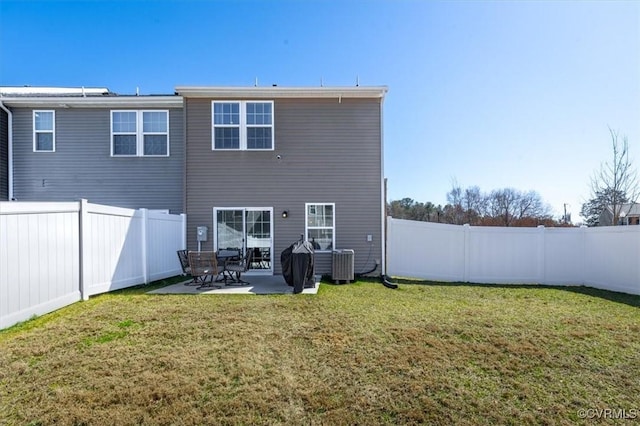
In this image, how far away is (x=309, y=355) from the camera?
361 centimetres

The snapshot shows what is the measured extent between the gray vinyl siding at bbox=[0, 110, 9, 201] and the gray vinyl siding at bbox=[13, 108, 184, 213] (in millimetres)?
378

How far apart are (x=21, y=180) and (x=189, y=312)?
912cm

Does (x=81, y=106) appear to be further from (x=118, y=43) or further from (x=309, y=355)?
(x=309, y=355)

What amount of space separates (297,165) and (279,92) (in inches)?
89.3

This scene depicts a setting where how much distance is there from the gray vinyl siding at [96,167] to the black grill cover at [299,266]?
4.56m

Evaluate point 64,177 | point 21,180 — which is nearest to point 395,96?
point 64,177

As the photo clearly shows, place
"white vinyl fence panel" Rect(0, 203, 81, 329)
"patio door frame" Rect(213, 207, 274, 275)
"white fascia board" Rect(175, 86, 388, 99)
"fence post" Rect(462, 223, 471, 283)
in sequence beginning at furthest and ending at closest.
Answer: "patio door frame" Rect(213, 207, 274, 275) → "white fascia board" Rect(175, 86, 388, 99) → "fence post" Rect(462, 223, 471, 283) → "white vinyl fence panel" Rect(0, 203, 81, 329)

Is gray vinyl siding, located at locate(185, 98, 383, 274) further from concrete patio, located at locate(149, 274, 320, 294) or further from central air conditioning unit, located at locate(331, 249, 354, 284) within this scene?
concrete patio, located at locate(149, 274, 320, 294)

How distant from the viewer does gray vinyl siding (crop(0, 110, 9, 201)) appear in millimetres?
9625

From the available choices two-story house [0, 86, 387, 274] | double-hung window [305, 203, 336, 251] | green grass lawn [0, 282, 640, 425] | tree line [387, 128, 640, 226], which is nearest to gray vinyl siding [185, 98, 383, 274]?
two-story house [0, 86, 387, 274]

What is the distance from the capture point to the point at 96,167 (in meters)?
9.88

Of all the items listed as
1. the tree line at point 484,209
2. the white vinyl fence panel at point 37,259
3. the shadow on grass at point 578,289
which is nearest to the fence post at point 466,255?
the shadow on grass at point 578,289

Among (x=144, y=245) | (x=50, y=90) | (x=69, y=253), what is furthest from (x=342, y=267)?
(x=50, y=90)

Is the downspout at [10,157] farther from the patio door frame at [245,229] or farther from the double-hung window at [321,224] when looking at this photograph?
the double-hung window at [321,224]
